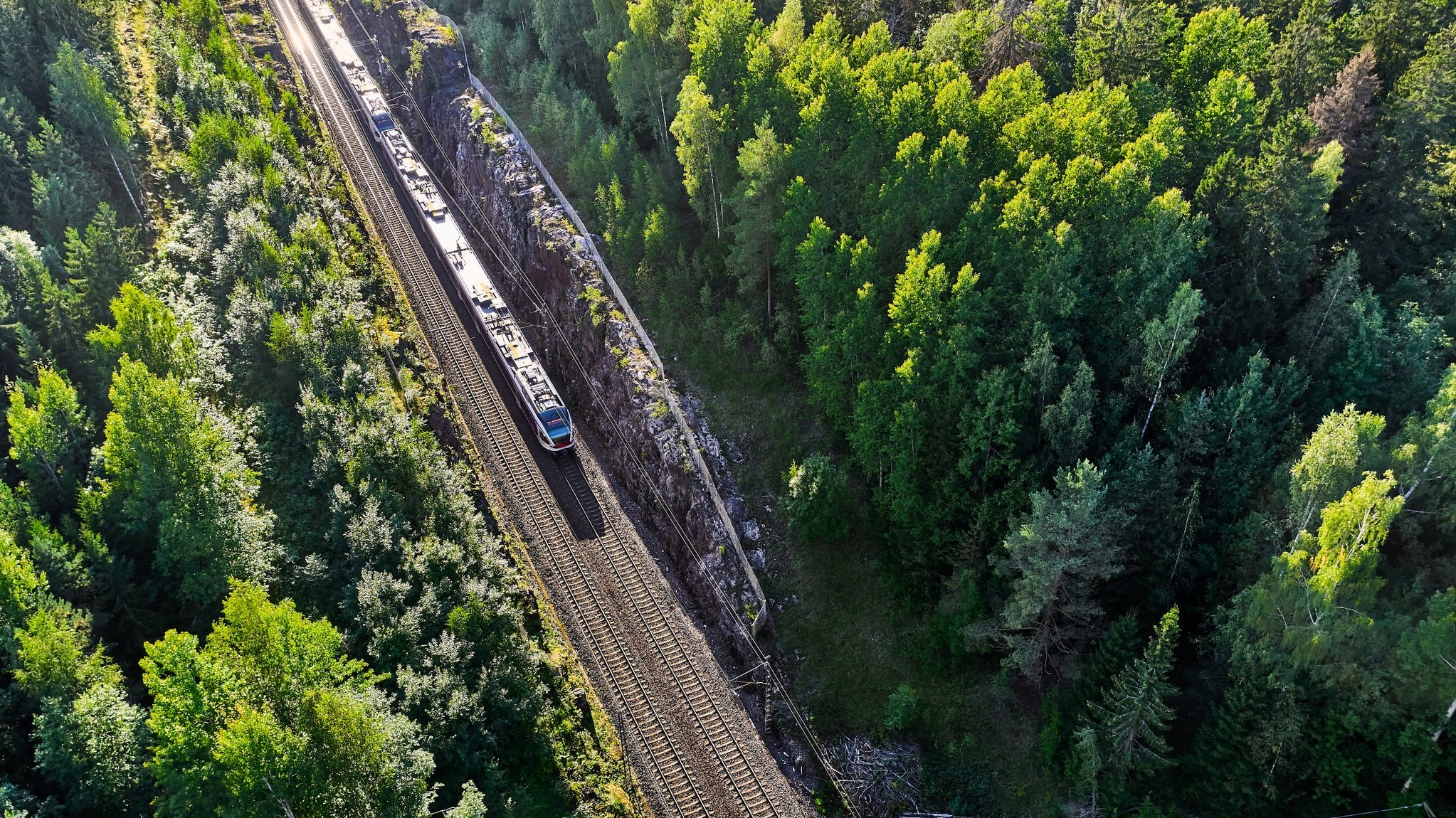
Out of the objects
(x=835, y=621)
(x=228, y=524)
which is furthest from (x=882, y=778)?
(x=228, y=524)

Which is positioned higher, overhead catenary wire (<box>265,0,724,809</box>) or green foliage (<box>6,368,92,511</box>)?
overhead catenary wire (<box>265,0,724,809</box>)

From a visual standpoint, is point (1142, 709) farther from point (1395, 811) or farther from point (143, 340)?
point (143, 340)

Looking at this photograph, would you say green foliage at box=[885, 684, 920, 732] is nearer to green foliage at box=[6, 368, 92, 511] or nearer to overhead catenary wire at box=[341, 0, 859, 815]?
overhead catenary wire at box=[341, 0, 859, 815]

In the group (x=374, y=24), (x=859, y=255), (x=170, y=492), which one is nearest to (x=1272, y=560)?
(x=859, y=255)

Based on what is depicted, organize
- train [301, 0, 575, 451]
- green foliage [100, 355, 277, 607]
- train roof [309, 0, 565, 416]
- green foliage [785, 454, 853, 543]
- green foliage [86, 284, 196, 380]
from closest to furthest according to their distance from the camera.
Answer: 1. green foliage [100, 355, 277, 607]
2. green foliage [86, 284, 196, 380]
3. green foliage [785, 454, 853, 543]
4. train [301, 0, 575, 451]
5. train roof [309, 0, 565, 416]

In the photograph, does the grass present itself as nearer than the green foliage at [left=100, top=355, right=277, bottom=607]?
No

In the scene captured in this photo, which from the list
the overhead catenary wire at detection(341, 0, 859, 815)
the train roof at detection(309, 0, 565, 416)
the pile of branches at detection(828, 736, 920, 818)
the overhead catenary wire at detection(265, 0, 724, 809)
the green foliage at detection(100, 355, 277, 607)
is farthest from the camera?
the overhead catenary wire at detection(265, 0, 724, 809)

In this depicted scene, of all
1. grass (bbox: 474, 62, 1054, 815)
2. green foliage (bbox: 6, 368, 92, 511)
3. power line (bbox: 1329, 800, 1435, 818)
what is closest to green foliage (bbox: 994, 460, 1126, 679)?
grass (bbox: 474, 62, 1054, 815)
